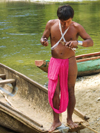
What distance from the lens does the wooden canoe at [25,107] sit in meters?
3.93

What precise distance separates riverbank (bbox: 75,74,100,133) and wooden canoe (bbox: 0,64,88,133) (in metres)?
0.68

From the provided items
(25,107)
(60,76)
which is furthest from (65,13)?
(25,107)

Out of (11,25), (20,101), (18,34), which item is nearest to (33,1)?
(11,25)

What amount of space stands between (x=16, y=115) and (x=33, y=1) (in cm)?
4093

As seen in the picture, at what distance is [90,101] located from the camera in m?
5.60

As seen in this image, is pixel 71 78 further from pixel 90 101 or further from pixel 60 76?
pixel 90 101

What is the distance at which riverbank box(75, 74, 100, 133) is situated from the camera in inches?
190

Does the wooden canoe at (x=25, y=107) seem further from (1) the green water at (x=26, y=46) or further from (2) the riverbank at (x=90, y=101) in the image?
(1) the green water at (x=26, y=46)

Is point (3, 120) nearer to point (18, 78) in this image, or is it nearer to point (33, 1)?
point (18, 78)

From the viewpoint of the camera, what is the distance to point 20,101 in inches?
217

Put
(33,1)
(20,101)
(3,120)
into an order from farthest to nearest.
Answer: (33,1), (20,101), (3,120)

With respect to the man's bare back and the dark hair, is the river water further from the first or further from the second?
the dark hair

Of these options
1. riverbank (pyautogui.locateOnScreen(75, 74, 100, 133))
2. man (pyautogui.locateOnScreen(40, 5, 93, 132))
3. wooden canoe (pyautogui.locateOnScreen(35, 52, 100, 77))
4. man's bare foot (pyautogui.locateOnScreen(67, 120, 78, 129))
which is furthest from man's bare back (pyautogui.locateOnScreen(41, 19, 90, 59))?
wooden canoe (pyautogui.locateOnScreen(35, 52, 100, 77))

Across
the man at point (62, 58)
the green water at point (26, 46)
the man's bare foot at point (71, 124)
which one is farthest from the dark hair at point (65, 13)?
the green water at point (26, 46)
